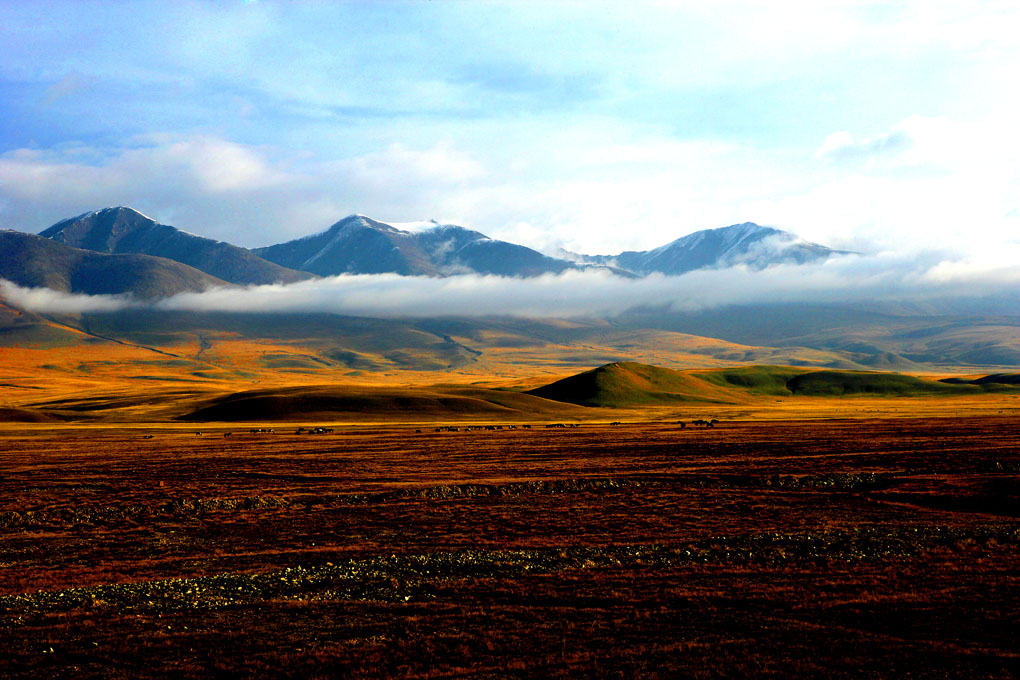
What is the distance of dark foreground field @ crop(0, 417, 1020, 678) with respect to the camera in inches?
813

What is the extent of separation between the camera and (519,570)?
3023 cm

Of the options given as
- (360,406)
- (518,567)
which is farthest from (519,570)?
(360,406)

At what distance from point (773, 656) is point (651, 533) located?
1749 cm

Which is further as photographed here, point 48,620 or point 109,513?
point 109,513

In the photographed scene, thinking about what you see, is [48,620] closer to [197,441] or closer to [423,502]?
[423,502]

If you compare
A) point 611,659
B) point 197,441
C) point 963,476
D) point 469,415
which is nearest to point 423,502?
point 611,659

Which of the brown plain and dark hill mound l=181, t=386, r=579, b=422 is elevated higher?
the brown plain

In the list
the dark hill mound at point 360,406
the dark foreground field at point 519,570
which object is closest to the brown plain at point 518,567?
the dark foreground field at point 519,570

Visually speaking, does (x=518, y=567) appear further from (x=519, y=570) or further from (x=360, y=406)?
(x=360, y=406)

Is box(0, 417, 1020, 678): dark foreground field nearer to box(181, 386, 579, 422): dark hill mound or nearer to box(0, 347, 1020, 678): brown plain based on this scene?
box(0, 347, 1020, 678): brown plain

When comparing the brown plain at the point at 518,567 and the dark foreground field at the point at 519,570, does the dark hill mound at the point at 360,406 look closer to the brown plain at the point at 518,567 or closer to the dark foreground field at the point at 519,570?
→ the brown plain at the point at 518,567

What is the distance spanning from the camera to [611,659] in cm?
2022

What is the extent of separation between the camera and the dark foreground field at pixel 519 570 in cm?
2064

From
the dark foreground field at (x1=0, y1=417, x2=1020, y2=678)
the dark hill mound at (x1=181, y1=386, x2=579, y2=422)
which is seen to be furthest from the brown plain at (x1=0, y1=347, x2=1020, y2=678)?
the dark hill mound at (x1=181, y1=386, x2=579, y2=422)
